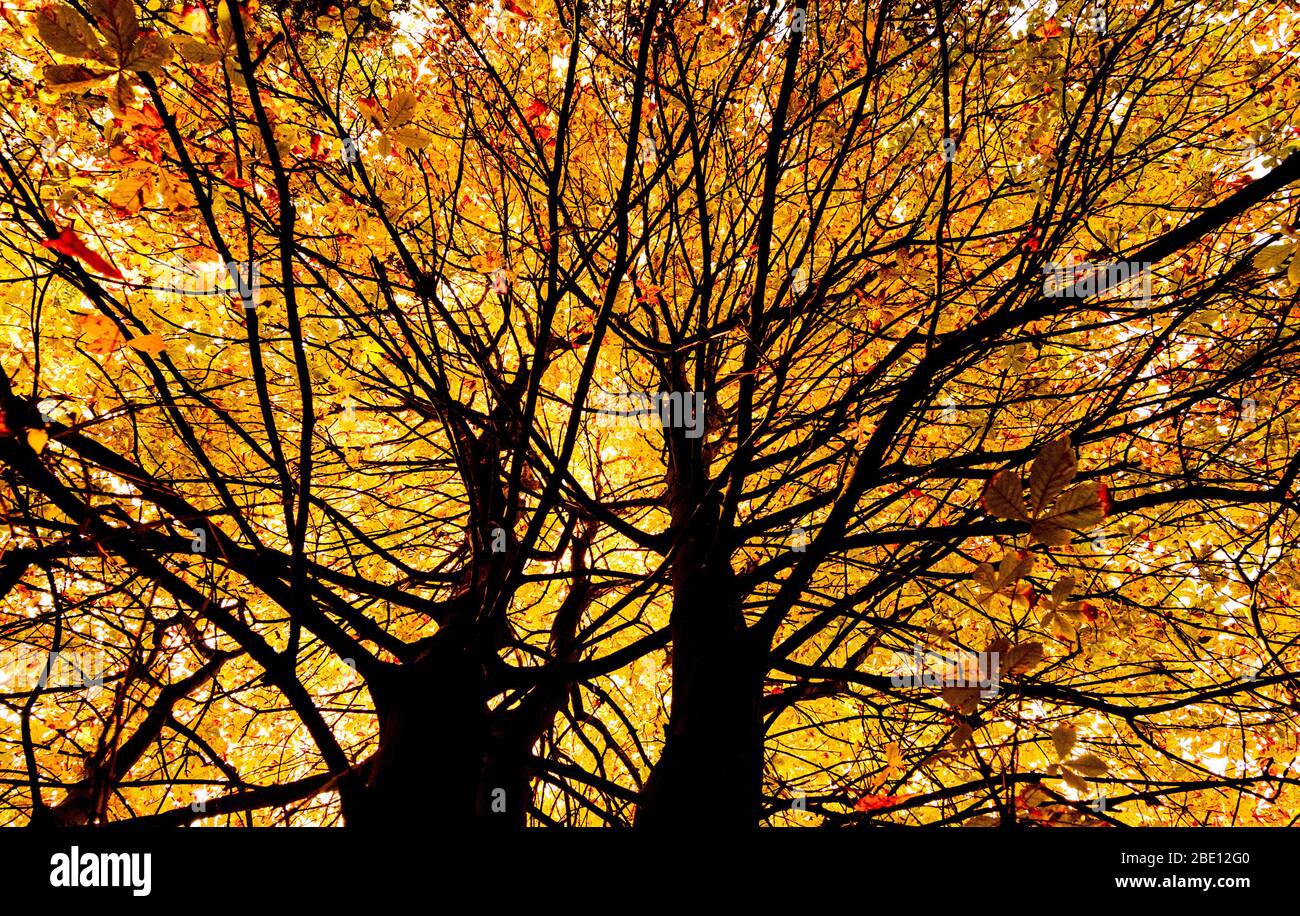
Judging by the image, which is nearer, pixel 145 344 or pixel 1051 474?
pixel 1051 474

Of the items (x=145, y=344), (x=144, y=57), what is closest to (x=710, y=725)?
(x=145, y=344)

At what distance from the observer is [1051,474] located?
1.36 m

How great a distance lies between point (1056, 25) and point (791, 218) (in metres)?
1.79

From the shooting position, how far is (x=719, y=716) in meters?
2.42

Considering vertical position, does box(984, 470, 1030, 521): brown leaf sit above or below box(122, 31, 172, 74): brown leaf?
below

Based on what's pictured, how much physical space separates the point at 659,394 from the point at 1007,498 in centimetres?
302

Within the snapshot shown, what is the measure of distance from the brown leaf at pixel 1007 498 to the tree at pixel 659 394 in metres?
0.01

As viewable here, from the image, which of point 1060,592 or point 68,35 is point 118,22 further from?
point 1060,592

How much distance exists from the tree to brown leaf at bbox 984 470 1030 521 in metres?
0.01

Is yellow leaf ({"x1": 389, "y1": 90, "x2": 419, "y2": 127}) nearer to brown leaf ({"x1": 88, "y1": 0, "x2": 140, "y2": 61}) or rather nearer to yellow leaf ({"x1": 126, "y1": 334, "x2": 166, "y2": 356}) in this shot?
brown leaf ({"x1": 88, "y1": 0, "x2": 140, "y2": 61})

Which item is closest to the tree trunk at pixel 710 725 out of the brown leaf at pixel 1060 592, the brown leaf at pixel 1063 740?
the brown leaf at pixel 1063 740

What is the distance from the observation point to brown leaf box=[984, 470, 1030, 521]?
1354mm

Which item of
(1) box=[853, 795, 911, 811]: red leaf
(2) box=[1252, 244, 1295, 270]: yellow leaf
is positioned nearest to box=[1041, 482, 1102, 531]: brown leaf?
(1) box=[853, 795, 911, 811]: red leaf

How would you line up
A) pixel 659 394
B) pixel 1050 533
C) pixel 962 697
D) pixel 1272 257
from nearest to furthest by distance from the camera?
1. pixel 1050 533
2. pixel 962 697
3. pixel 1272 257
4. pixel 659 394
